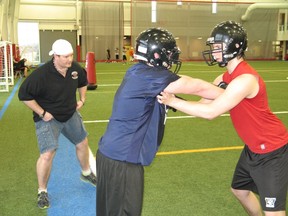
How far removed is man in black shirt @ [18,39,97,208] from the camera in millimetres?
4297

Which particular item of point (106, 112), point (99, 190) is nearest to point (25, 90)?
point (99, 190)

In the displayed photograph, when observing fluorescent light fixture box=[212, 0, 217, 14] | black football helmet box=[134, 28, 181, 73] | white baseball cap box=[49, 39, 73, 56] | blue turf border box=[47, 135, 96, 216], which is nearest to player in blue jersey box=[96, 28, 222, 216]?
black football helmet box=[134, 28, 181, 73]

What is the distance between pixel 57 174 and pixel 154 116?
125 inches

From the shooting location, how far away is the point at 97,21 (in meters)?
36.2

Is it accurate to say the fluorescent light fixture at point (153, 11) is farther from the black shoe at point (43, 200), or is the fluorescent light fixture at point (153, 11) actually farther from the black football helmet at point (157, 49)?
the black football helmet at point (157, 49)

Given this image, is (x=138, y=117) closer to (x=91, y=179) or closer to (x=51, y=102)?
(x=51, y=102)

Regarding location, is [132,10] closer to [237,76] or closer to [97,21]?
[97,21]

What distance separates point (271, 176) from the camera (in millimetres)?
2895

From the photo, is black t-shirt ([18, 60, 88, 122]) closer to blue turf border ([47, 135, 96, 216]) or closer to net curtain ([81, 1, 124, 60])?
blue turf border ([47, 135, 96, 216])

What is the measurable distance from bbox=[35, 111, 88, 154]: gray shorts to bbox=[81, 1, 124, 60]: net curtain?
106ft

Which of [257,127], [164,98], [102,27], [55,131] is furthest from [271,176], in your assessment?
[102,27]

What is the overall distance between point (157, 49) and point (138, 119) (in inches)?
19.9

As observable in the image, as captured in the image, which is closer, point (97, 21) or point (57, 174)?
point (57, 174)

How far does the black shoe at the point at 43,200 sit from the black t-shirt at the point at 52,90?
0.89 m
